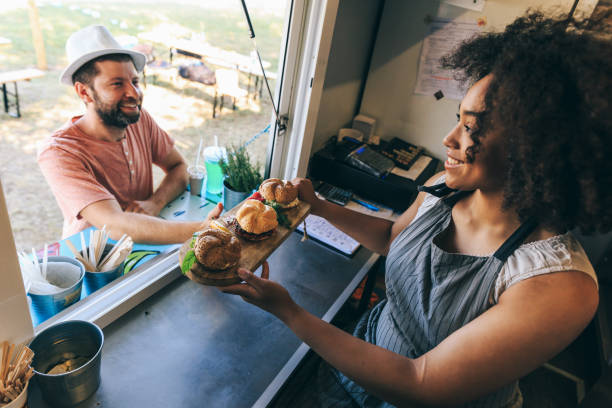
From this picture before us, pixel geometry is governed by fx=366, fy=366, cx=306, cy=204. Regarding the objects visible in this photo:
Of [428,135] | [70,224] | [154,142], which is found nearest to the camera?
[70,224]

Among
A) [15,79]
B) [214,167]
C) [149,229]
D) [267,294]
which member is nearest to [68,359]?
[267,294]

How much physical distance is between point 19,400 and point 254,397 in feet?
1.77

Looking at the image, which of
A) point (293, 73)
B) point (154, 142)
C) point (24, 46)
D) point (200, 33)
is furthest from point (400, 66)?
point (200, 33)

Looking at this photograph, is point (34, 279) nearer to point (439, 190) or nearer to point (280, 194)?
point (280, 194)

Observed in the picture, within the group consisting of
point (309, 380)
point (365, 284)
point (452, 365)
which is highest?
point (452, 365)

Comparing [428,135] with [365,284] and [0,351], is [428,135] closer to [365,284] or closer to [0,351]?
[365,284]

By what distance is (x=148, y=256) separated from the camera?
1.45 metres

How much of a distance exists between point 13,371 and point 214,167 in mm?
1244

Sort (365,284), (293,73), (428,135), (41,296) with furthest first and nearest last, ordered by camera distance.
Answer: (428,135) < (365,284) < (293,73) < (41,296)

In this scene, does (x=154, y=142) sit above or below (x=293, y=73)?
below

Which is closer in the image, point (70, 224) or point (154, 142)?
point (70, 224)

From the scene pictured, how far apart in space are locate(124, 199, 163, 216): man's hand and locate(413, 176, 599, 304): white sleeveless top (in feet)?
5.15

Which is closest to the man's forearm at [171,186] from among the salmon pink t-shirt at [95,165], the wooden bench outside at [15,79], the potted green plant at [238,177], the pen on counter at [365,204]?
the salmon pink t-shirt at [95,165]

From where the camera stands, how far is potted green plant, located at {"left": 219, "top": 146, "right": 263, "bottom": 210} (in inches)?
65.4
